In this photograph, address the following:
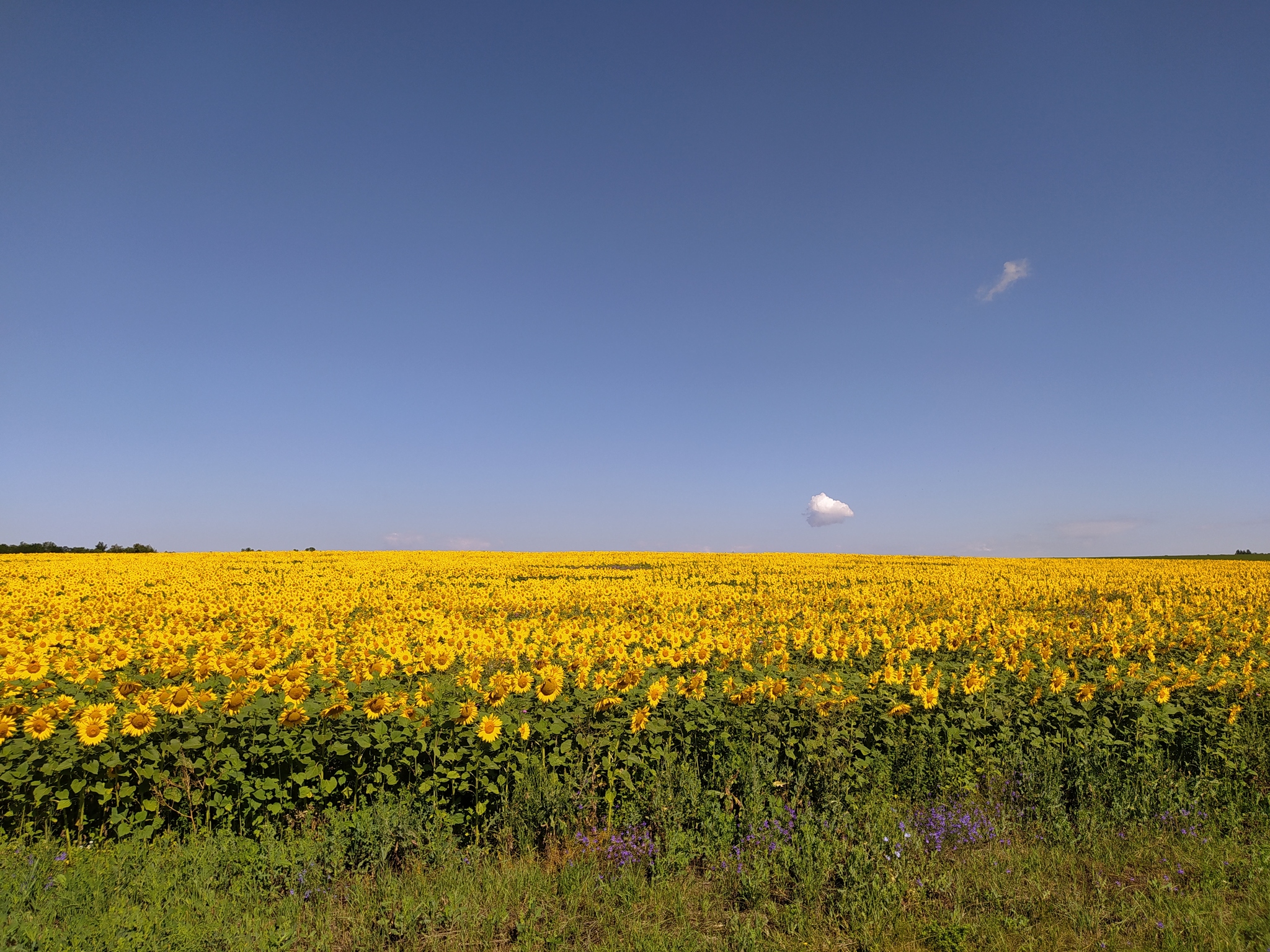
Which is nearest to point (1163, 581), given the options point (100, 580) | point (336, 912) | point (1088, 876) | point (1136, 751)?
point (1136, 751)

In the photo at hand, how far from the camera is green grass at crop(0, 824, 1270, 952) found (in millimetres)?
3670

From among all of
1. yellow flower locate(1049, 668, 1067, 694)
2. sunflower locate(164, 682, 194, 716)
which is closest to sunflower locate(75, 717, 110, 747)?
sunflower locate(164, 682, 194, 716)

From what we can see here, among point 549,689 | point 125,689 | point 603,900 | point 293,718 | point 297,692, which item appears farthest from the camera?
point 549,689

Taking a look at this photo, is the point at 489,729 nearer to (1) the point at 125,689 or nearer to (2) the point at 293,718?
(2) the point at 293,718

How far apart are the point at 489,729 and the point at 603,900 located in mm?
1497

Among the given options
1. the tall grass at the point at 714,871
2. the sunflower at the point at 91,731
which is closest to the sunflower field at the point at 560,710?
the sunflower at the point at 91,731

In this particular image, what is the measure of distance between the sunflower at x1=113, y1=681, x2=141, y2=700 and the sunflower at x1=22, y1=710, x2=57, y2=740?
1.64 feet

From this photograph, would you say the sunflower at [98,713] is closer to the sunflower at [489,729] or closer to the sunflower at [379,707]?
the sunflower at [379,707]

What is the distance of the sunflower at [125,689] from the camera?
5.38m

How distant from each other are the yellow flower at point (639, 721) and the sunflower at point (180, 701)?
11.6 ft

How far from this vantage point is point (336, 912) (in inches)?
153

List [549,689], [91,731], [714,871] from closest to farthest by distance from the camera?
[714,871] → [91,731] → [549,689]

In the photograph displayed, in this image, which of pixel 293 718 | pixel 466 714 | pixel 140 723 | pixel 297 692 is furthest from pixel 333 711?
pixel 140 723

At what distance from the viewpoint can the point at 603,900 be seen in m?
4.07
